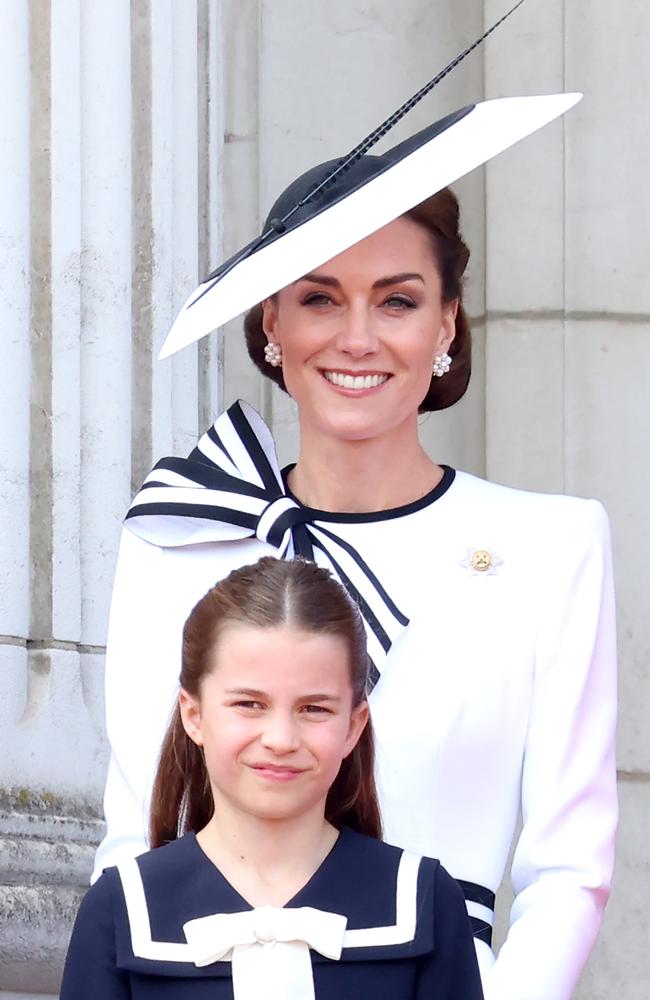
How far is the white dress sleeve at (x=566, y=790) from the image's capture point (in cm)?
256

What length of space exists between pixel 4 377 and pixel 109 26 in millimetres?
566

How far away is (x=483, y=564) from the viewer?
2.77 metres

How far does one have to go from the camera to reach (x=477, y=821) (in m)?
2.69

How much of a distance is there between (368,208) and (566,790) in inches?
26.3

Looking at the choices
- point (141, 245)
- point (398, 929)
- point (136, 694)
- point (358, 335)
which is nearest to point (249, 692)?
point (398, 929)

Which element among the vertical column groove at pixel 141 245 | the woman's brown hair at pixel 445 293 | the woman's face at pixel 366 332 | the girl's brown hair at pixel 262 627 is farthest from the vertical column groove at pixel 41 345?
the girl's brown hair at pixel 262 627

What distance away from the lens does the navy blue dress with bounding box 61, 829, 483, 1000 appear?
6.81 feet

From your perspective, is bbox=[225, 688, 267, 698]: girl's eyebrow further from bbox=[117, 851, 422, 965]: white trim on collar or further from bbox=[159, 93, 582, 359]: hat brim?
bbox=[159, 93, 582, 359]: hat brim

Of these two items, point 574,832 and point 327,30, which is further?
point 327,30

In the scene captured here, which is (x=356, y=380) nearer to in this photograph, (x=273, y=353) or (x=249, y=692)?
(x=273, y=353)

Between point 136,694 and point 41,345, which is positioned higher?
point 41,345

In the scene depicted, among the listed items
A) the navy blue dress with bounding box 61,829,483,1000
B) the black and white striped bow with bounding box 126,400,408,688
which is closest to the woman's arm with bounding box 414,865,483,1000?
the navy blue dress with bounding box 61,829,483,1000

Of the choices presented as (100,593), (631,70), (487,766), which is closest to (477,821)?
(487,766)

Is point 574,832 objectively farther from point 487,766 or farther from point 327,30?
point 327,30
